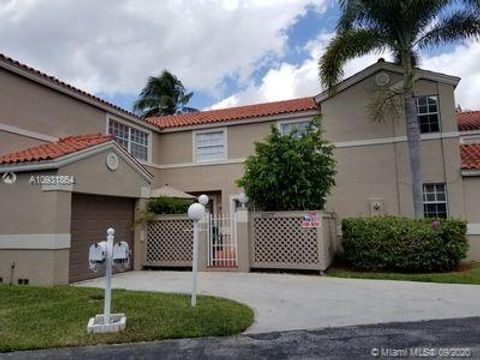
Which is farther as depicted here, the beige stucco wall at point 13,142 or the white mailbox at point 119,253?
the beige stucco wall at point 13,142

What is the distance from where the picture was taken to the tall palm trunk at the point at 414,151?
13873 mm

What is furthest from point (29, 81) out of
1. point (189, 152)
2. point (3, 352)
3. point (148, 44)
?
point (3, 352)

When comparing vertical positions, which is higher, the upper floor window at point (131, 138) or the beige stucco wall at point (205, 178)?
the upper floor window at point (131, 138)

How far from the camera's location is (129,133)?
1850cm

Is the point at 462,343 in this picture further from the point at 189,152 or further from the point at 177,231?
the point at 189,152

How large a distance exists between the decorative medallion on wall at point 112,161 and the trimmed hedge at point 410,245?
7.92 meters

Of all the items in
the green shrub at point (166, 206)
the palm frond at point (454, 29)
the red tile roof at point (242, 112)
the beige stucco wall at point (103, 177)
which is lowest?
the green shrub at point (166, 206)

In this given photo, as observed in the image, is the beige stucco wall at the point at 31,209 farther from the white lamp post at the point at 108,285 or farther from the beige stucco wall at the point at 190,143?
the beige stucco wall at the point at 190,143

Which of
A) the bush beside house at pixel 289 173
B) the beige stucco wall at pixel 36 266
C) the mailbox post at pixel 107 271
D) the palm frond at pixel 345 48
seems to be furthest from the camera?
the palm frond at pixel 345 48

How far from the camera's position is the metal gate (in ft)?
44.0

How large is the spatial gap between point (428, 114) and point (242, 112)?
336 inches

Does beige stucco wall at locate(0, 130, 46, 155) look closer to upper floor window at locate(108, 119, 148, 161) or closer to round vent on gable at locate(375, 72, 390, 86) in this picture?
upper floor window at locate(108, 119, 148, 161)

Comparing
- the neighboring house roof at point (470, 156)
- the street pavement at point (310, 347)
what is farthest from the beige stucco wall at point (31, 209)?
the neighboring house roof at point (470, 156)

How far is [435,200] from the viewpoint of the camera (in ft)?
50.7
